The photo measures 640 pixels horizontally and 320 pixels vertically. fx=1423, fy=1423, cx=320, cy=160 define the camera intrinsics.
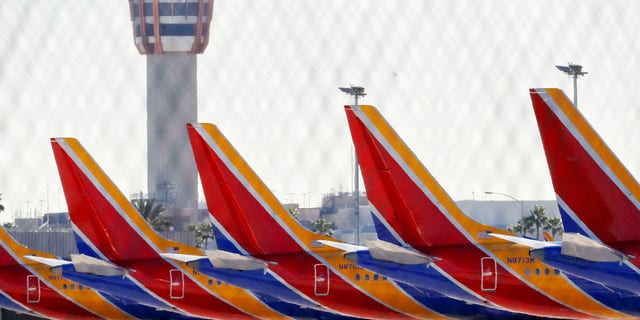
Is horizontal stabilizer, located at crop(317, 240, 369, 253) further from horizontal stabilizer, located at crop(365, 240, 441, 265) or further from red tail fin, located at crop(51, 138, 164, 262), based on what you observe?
red tail fin, located at crop(51, 138, 164, 262)

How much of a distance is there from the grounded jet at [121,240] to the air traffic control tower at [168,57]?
106m

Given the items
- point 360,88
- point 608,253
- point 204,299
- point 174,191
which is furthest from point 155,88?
point 608,253

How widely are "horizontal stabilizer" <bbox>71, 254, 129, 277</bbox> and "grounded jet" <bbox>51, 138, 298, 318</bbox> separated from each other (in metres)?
0.14

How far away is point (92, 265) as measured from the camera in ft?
129

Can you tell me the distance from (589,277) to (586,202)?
3.23m

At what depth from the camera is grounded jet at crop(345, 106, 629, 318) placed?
1341 inches

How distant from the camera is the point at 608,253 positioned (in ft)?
97.5

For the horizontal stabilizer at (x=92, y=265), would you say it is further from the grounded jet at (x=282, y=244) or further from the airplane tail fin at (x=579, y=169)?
the airplane tail fin at (x=579, y=169)

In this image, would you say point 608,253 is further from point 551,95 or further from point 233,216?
point 233,216

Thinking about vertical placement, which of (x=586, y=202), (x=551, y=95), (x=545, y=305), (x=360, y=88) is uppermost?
(x=360, y=88)

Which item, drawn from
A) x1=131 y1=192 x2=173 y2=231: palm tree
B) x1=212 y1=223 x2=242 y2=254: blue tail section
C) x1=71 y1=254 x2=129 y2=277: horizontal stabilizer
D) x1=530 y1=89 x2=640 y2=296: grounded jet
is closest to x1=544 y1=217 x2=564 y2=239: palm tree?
x1=131 y1=192 x2=173 y2=231: palm tree

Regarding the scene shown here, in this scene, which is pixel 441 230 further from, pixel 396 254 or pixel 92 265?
pixel 92 265

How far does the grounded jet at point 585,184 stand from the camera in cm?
2864

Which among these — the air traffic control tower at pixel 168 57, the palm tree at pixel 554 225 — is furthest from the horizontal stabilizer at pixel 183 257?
the air traffic control tower at pixel 168 57
